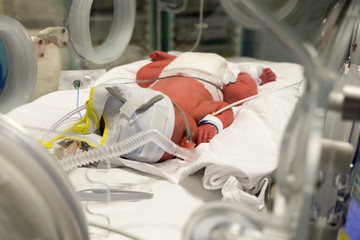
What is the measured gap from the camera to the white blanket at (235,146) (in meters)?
0.87

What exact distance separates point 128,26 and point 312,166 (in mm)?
1715

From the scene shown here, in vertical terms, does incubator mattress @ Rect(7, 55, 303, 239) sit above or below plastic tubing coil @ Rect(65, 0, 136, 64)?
below

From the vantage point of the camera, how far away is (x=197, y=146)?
1092 millimetres

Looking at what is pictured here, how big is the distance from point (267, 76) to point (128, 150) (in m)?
1.00

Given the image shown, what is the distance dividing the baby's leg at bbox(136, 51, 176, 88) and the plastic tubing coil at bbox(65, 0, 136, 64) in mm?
189

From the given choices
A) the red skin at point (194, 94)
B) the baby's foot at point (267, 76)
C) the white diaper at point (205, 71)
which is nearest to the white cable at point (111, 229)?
the red skin at point (194, 94)

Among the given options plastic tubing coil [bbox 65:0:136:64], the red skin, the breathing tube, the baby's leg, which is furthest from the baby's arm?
plastic tubing coil [bbox 65:0:136:64]

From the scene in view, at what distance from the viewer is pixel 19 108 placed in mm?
1214

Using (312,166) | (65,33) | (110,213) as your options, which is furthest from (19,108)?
(312,166)

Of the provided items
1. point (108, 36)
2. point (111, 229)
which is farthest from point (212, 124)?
point (108, 36)

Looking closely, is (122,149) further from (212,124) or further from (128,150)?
(212,124)

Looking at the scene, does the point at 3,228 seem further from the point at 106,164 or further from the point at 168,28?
the point at 168,28

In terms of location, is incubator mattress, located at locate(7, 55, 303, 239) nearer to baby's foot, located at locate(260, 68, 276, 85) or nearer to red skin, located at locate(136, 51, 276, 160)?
red skin, located at locate(136, 51, 276, 160)

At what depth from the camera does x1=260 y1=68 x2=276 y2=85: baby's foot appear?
5.59 feet
